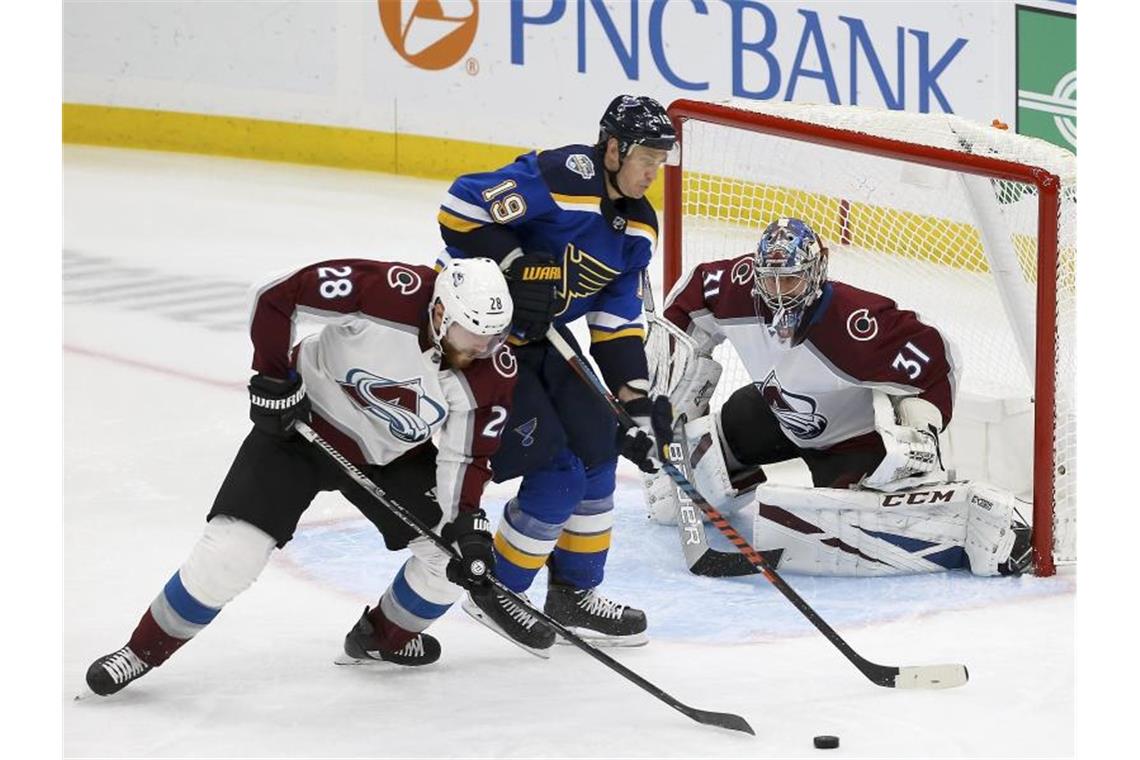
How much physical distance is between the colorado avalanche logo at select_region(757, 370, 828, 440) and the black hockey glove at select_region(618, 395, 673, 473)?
563mm

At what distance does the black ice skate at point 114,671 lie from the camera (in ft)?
9.46

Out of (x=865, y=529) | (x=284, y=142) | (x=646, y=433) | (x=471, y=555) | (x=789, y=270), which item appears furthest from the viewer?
(x=284, y=142)

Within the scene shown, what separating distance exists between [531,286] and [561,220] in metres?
0.15

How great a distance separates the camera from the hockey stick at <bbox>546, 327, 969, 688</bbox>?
3.05m

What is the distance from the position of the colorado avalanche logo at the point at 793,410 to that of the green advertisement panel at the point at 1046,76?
3459 millimetres

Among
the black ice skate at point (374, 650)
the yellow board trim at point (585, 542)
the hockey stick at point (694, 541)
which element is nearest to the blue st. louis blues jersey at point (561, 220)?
the hockey stick at point (694, 541)

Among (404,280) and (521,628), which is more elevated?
(404,280)

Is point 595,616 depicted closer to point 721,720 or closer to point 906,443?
point 721,720

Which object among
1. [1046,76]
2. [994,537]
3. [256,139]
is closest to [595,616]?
[994,537]

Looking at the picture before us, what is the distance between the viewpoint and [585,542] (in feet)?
11.2

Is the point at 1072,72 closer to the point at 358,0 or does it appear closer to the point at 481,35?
the point at 481,35

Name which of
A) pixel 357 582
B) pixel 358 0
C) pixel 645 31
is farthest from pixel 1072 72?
pixel 357 582

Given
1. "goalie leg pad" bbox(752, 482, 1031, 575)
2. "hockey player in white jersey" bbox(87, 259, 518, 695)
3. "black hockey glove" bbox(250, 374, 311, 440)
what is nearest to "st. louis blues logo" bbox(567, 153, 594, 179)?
"hockey player in white jersey" bbox(87, 259, 518, 695)

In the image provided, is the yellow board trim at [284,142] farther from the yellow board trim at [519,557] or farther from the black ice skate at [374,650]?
the black ice skate at [374,650]
